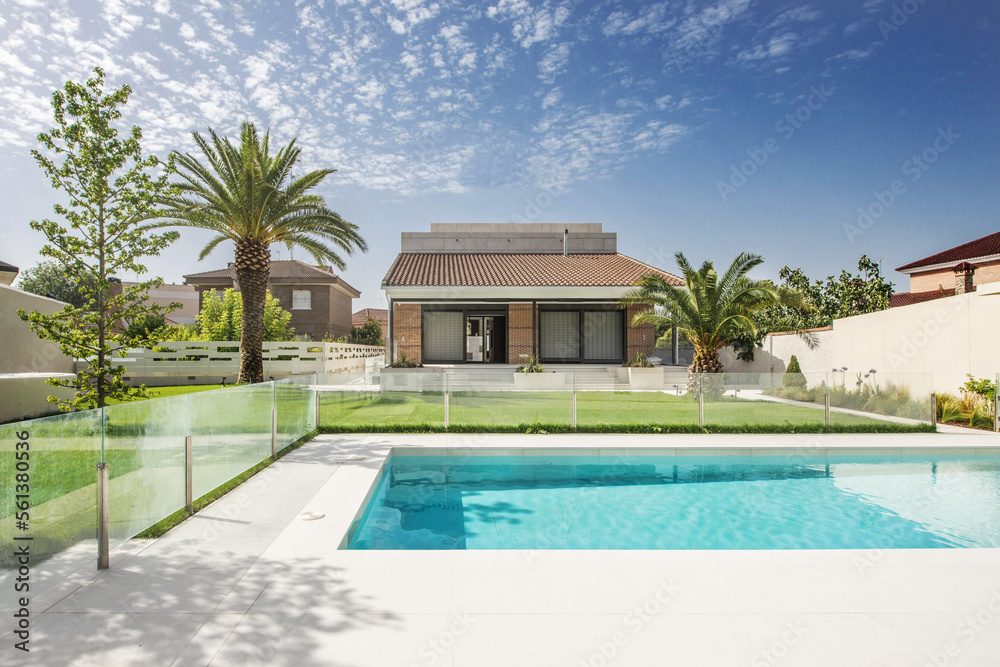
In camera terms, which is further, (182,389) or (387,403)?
(182,389)

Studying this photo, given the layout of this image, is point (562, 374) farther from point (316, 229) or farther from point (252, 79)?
point (252, 79)

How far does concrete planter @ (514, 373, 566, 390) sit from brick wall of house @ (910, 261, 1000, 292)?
69.1ft

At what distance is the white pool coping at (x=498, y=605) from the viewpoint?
3.05 metres

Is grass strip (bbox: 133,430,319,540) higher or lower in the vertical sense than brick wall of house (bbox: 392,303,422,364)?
lower

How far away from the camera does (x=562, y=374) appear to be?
1916 cm

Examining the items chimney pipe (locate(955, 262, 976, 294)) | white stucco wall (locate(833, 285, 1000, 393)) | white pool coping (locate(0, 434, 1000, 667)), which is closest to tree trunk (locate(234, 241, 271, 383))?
white pool coping (locate(0, 434, 1000, 667))

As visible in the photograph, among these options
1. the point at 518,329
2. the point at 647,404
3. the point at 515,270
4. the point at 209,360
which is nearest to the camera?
the point at 647,404

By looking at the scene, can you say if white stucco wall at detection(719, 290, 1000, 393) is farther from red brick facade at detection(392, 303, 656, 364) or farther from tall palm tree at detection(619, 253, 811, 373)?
red brick facade at detection(392, 303, 656, 364)

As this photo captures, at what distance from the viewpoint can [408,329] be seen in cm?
2372

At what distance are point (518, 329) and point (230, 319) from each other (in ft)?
50.6

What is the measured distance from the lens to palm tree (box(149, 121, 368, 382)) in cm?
1519

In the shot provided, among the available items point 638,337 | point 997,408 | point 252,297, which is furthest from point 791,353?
point 252,297

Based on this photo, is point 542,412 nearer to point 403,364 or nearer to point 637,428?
point 637,428

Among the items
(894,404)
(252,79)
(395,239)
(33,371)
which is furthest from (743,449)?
(395,239)
